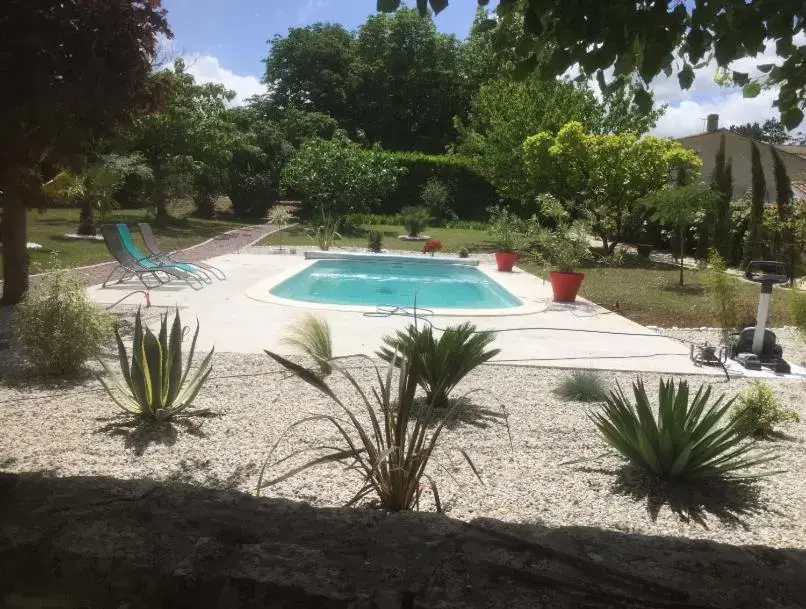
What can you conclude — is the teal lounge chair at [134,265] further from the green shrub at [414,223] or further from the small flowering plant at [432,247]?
the green shrub at [414,223]

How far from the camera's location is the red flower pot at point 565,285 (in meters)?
12.1

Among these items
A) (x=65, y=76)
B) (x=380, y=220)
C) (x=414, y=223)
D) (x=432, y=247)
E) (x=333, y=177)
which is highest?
(x=333, y=177)

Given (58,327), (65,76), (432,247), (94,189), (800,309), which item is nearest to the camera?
(58,327)

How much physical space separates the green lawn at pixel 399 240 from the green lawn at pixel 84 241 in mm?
2339

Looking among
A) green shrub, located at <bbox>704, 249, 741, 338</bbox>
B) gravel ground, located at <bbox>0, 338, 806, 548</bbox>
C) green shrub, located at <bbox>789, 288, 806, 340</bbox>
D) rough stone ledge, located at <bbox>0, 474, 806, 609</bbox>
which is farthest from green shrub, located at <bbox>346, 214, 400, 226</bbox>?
rough stone ledge, located at <bbox>0, 474, 806, 609</bbox>

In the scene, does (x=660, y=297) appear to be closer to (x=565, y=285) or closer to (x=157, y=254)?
(x=565, y=285)

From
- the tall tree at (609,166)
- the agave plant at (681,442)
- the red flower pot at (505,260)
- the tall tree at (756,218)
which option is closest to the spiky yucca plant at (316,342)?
the agave plant at (681,442)

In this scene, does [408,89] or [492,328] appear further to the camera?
[408,89]

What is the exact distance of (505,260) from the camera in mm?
16672

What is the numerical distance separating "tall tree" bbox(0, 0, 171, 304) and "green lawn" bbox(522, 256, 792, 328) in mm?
7858

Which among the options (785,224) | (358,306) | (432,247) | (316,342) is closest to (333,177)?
(432,247)

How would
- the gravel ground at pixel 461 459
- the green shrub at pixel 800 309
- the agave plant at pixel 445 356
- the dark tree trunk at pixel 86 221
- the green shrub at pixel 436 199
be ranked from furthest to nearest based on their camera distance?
the green shrub at pixel 436 199 → the dark tree trunk at pixel 86 221 → the green shrub at pixel 800 309 → the agave plant at pixel 445 356 → the gravel ground at pixel 461 459

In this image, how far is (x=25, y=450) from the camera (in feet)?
14.5

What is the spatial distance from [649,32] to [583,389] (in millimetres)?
3985
